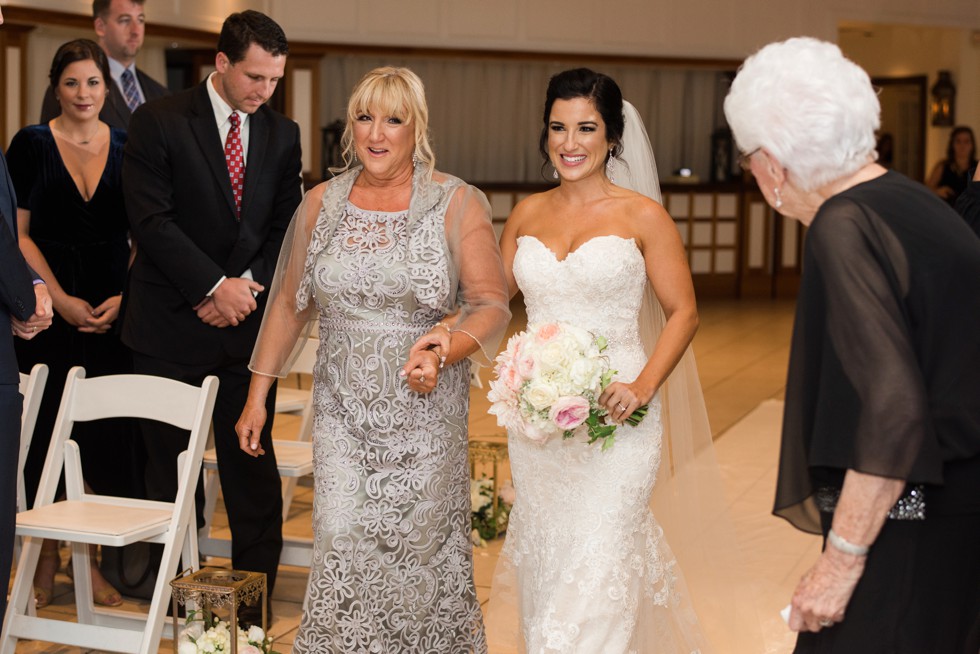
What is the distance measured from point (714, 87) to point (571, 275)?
1403 cm

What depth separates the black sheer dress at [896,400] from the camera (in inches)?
83.5

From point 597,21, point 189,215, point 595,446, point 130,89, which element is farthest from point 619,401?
point 597,21

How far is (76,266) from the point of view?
17.5ft

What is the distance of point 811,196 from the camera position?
228 centimetres

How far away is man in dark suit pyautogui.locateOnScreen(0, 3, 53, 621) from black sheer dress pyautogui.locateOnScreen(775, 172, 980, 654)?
2.28m

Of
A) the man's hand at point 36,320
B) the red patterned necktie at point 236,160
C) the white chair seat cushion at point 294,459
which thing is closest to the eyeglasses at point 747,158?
the man's hand at point 36,320

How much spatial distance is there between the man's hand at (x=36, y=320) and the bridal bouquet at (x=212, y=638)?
→ 991mm

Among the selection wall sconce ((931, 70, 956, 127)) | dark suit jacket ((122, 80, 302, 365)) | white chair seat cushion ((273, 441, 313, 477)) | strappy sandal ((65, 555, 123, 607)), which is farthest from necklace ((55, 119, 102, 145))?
wall sconce ((931, 70, 956, 127))

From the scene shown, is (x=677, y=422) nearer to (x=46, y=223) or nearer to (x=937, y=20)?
(x=46, y=223)

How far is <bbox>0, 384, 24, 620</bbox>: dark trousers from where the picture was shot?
3504mm

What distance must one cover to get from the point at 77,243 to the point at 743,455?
4613mm

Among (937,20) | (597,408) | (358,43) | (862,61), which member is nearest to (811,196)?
(597,408)

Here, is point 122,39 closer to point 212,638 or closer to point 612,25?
point 212,638

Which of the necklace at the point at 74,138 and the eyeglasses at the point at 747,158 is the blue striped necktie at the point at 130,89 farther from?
the eyeglasses at the point at 747,158
